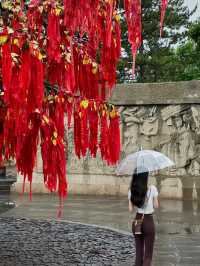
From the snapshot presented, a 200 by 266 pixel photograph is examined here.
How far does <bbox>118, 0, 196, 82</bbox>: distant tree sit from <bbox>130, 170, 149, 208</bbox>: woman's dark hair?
36.5 m

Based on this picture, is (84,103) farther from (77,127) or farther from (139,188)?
(139,188)

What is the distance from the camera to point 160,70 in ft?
152

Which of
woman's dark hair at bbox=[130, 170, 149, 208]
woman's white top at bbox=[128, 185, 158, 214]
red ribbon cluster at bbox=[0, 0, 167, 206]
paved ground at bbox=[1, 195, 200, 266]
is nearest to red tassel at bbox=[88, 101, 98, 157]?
red ribbon cluster at bbox=[0, 0, 167, 206]

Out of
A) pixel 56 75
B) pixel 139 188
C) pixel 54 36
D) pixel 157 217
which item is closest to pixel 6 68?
pixel 54 36

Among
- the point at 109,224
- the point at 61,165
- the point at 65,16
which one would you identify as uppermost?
the point at 65,16

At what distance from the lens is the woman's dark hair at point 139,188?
23.1ft

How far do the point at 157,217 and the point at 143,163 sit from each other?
7.01 metres

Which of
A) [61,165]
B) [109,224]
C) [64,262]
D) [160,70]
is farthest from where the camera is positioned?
[160,70]

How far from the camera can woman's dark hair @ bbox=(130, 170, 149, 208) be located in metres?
7.05

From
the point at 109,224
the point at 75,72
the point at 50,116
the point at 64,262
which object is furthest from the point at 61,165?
the point at 109,224

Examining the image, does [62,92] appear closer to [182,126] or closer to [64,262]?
[64,262]

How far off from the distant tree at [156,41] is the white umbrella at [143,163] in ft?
118

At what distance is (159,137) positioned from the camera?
19.1 m

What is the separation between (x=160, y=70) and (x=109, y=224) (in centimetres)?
3444
